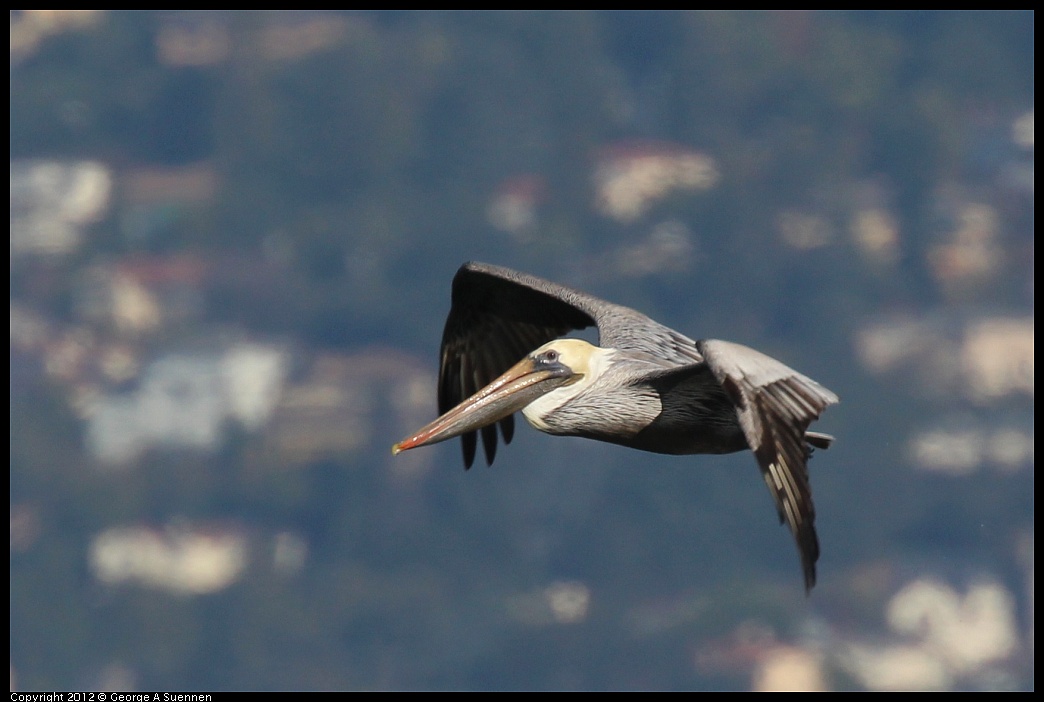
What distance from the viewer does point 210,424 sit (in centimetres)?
14162

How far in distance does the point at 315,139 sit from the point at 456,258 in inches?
875

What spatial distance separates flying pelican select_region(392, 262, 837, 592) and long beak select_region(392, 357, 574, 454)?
0.01 meters

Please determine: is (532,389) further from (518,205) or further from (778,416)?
(518,205)

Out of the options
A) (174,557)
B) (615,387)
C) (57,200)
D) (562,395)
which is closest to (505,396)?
(562,395)

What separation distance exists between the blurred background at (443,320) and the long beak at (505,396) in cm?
8134

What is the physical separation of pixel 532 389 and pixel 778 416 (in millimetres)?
3094

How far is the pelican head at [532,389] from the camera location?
15383 millimetres

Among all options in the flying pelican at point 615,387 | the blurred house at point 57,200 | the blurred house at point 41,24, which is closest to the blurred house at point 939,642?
the blurred house at point 57,200

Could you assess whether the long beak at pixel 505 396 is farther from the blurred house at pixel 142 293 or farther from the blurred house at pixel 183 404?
the blurred house at pixel 142 293

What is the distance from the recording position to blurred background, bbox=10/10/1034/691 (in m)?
125

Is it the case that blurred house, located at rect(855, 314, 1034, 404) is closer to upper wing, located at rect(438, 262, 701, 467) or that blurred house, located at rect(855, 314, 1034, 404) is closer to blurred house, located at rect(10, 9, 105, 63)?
blurred house, located at rect(10, 9, 105, 63)

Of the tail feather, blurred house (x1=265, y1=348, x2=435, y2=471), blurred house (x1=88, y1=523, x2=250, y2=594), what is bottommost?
the tail feather

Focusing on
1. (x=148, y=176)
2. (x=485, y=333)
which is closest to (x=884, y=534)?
(x=148, y=176)

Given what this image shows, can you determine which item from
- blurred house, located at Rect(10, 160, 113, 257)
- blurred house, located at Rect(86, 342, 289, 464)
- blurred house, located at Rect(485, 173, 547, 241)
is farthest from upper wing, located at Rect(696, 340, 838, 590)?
blurred house, located at Rect(485, 173, 547, 241)
